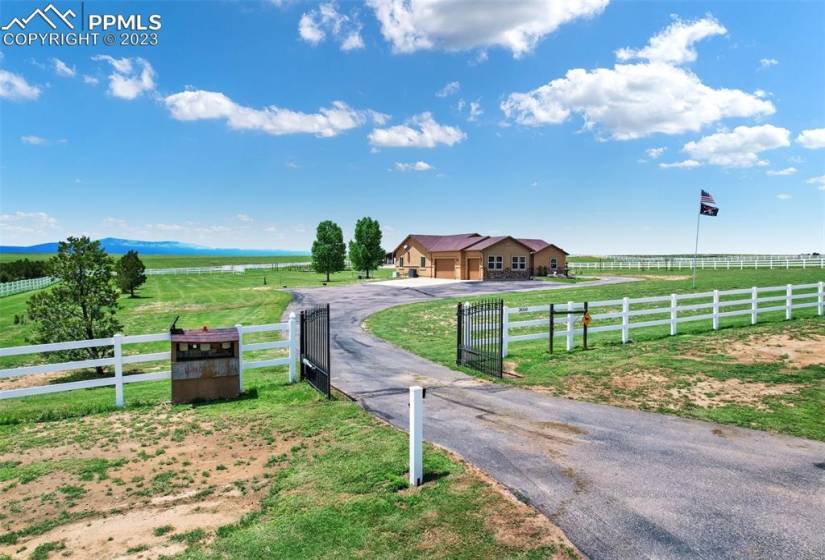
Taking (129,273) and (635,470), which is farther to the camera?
(129,273)

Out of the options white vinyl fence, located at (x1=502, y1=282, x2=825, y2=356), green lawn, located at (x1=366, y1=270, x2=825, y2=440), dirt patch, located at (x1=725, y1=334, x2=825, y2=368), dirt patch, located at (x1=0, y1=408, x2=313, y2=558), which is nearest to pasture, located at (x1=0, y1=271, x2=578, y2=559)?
dirt patch, located at (x1=0, y1=408, x2=313, y2=558)

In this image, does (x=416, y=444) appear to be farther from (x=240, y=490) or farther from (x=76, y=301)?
(x=76, y=301)

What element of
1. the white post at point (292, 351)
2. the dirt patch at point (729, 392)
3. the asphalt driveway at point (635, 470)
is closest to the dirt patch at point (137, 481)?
the asphalt driveway at point (635, 470)

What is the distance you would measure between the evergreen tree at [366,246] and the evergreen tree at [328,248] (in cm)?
277

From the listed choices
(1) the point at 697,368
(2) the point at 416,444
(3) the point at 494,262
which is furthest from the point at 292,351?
(3) the point at 494,262

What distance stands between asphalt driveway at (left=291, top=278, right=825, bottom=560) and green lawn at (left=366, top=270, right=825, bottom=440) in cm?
91

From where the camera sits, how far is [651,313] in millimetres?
18594

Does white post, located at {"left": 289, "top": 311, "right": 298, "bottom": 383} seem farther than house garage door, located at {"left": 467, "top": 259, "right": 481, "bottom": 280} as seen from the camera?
No

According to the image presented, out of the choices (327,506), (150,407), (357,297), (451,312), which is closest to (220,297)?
(357,297)

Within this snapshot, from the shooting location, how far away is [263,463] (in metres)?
7.14

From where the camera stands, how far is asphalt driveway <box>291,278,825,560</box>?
497 centimetres

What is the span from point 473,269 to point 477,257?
136 centimetres

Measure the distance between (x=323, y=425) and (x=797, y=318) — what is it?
65.2 ft

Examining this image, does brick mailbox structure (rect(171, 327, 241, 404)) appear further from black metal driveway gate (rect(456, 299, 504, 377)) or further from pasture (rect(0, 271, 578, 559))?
black metal driveway gate (rect(456, 299, 504, 377))
